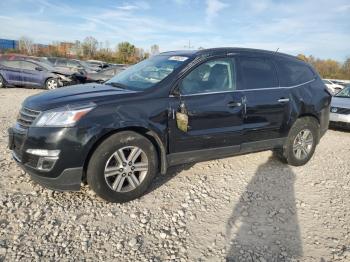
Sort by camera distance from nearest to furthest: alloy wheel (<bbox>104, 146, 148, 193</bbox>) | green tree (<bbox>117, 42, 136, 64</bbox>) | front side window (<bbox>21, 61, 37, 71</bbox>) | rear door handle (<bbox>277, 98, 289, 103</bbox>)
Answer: alloy wheel (<bbox>104, 146, 148, 193</bbox>), rear door handle (<bbox>277, 98, 289, 103</bbox>), front side window (<bbox>21, 61, 37, 71</bbox>), green tree (<bbox>117, 42, 136, 64</bbox>)

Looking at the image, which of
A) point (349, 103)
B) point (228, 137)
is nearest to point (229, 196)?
point (228, 137)

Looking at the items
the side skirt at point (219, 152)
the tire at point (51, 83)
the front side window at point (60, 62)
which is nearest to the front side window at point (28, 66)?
the tire at point (51, 83)

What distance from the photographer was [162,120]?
383 cm

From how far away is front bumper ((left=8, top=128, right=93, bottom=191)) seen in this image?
333 cm

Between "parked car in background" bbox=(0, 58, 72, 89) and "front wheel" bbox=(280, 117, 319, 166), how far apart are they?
34.3 ft

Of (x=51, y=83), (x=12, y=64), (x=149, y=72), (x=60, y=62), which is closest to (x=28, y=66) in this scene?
(x=12, y=64)

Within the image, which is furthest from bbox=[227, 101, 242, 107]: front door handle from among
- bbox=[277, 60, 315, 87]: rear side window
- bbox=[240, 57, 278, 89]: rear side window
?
bbox=[277, 60, 315, 87]: rear side window

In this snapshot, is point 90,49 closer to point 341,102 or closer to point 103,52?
point 103,52

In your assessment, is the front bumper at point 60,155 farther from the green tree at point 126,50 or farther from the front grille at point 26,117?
the green tree at point 126,50

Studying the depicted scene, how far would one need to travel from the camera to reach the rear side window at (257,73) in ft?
15.1

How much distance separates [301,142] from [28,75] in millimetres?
11843

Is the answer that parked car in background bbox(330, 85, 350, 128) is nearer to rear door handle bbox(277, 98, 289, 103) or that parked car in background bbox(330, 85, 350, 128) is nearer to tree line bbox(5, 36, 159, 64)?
rear door handle bbox(277, 98, 289, 103)

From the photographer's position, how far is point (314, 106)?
540 cm

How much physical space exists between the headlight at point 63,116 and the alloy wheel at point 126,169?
1.84 feet
